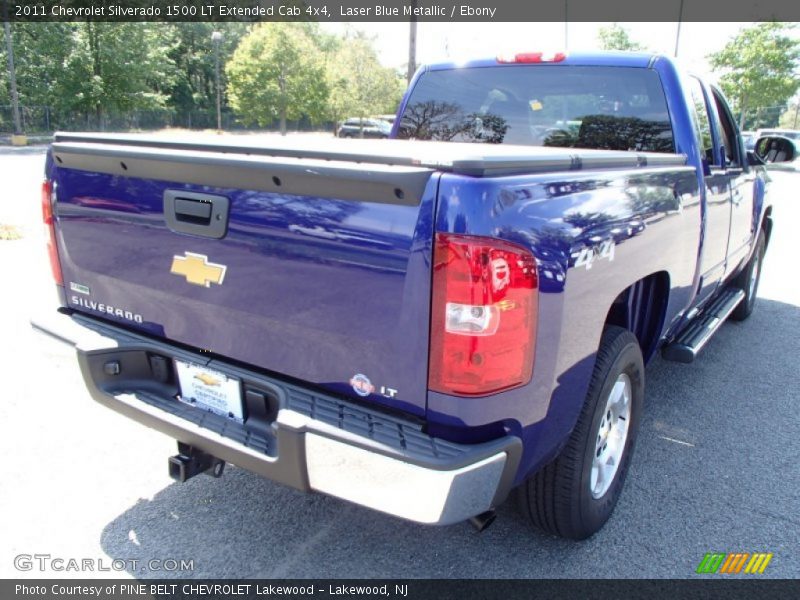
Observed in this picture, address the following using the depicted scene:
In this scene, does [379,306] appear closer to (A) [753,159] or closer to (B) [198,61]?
(A) [753,159]

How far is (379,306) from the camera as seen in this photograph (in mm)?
1856

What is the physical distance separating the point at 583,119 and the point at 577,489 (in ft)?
7.50

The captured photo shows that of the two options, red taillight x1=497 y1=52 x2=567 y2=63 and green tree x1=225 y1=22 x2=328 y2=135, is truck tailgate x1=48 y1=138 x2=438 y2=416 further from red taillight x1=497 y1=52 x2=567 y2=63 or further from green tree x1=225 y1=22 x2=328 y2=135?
green tree x1=225 y1=22 x2=328 y2=135

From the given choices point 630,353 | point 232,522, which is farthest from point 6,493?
point 630,353

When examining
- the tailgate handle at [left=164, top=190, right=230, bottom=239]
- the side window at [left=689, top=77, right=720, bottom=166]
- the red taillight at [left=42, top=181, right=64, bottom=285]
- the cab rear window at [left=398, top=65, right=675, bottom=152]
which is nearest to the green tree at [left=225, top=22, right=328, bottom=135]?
the cab rear window at [left=398, top=65, right=675, bottom=152]

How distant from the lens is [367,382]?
196 cm

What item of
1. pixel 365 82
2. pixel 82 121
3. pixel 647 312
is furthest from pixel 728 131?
pixel 82 121

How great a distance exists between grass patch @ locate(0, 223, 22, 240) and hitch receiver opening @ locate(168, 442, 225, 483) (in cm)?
668

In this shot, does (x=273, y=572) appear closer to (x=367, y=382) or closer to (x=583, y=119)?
(x=367, y=382)

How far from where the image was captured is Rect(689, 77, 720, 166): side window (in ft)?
11.8

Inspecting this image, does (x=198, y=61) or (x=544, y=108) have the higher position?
(x=198, y=61)

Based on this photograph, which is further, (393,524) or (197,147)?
(393,524)

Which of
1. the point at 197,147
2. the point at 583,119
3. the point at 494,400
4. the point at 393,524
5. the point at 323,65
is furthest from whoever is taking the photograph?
the point at 323,65

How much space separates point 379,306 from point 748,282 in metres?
5.08
